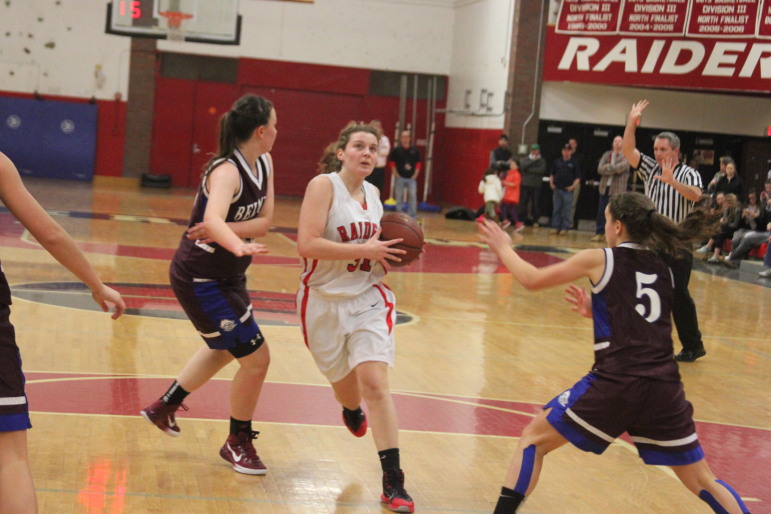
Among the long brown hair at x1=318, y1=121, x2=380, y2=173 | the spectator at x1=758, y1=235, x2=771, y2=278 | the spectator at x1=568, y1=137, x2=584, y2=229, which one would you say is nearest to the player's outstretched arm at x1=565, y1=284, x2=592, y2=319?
the long brown hair at x1=318, y1=121, x2=380, y2=173

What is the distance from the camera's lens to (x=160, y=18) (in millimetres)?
19297

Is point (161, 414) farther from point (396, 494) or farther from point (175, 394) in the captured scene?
point (396, 494)

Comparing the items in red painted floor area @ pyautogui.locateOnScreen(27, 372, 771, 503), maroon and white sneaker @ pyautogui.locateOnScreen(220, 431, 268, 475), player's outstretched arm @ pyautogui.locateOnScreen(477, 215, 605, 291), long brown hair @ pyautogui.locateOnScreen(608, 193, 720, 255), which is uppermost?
long brown hair @ pyautogui.locateOnScreen(608, 193, 720, 255)

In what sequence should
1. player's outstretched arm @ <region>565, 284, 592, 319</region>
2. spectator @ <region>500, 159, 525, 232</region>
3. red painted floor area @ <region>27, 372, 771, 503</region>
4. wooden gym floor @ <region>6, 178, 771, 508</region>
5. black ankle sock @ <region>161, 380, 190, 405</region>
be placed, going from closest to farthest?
player's outstretched arm @ <region>565, 284, 592, 319</region>
wooden gym floor @ <region>6, 178, 771, 508</region>
black ankle sock @ <region>161, 380, 190, 405</region>
red painted floor area @ <region>27, 372, 771, 503</region>
spectator @ <region>500, 159, 525, 232</region>

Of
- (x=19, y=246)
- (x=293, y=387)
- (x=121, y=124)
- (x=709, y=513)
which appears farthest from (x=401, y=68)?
(x=709, y=513)

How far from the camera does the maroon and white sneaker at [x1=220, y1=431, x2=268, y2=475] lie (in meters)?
4.62

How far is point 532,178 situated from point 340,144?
51.6ft

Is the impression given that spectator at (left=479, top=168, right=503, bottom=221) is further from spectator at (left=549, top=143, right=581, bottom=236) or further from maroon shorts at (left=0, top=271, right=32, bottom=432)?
maroon shorts at (left=0, top=271, right=32, bottom=432)

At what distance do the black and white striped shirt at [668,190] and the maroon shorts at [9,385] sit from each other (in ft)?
18.9

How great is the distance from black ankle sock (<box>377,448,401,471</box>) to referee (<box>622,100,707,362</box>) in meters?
3.77

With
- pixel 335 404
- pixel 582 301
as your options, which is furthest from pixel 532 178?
pixel 582 301

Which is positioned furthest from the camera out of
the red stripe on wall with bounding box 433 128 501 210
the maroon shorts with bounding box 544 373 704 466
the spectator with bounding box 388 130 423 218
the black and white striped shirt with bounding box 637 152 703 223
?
the red stripe on wall with bounding box 433 128 501 210

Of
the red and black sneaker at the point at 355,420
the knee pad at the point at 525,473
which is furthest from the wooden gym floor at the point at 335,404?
the knee pad at the point at 525,473

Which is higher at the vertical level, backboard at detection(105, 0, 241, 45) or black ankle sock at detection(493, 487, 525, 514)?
backboard at detection(105, 0, 241, 45)
